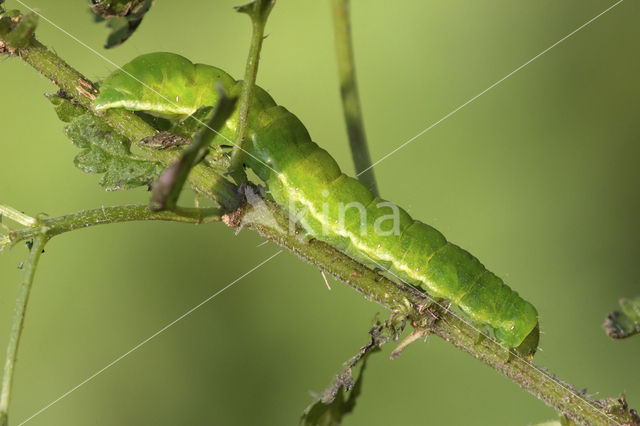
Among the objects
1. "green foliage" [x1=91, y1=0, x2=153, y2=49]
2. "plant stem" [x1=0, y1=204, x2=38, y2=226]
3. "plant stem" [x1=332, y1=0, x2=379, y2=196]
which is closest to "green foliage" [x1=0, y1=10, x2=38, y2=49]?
"green foliage" [x1=91, y1=0, x2=153, y2=49]

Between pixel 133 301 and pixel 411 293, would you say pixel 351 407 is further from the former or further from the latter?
pixel 133 301

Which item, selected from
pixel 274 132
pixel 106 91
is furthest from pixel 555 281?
pixel 106 91

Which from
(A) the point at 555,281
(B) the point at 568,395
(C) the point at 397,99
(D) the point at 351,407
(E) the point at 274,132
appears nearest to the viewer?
(B) the point at 568,395

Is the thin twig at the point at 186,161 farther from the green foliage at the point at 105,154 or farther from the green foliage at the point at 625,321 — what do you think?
the green foliage at the point at 625,321

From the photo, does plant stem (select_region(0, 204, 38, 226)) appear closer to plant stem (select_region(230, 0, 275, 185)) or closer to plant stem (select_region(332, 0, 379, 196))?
plant stem (select_region(230, 0, 275, 185))

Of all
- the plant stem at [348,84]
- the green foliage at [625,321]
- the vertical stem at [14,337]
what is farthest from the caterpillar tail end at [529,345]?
the vertical stem at [14,337]
